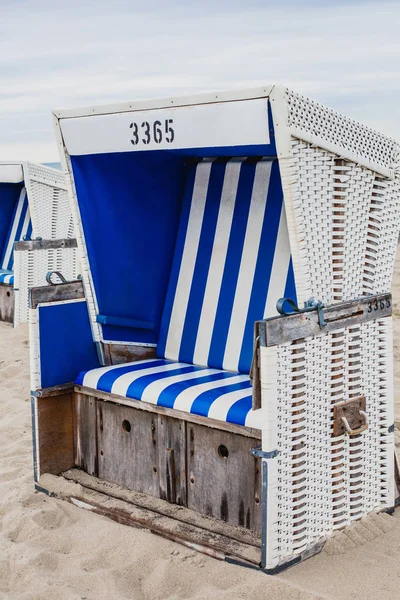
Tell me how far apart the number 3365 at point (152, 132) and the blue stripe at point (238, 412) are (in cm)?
109

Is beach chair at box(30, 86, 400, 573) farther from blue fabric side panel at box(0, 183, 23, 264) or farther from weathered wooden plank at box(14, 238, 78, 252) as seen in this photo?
blue fabric side panel at box(0, 183, 23, 264)

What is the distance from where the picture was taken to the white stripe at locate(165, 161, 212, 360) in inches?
165

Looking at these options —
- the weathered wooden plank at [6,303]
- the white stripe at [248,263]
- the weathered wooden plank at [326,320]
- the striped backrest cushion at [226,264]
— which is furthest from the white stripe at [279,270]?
the weathered wooden plank at [6,303]

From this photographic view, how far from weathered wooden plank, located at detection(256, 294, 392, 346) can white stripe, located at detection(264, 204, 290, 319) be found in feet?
1.68

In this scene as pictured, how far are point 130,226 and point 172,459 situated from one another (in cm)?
117

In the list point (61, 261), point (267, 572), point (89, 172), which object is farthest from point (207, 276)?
point (61, 261)

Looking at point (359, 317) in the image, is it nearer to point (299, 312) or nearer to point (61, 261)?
point (299, 312)

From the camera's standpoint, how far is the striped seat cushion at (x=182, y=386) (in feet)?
10.7

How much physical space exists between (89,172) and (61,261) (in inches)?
153

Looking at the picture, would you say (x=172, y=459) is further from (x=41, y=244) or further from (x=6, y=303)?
(x=6, y=303)

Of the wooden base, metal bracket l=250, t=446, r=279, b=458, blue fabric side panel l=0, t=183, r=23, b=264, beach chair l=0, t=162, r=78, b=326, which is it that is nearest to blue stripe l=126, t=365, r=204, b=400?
the wooden base

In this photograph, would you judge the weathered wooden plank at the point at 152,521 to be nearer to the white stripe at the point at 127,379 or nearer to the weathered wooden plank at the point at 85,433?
the weathered wooden plank at the point at 85,433

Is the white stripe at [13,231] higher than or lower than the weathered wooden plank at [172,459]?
higher

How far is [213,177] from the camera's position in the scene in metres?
4.16
